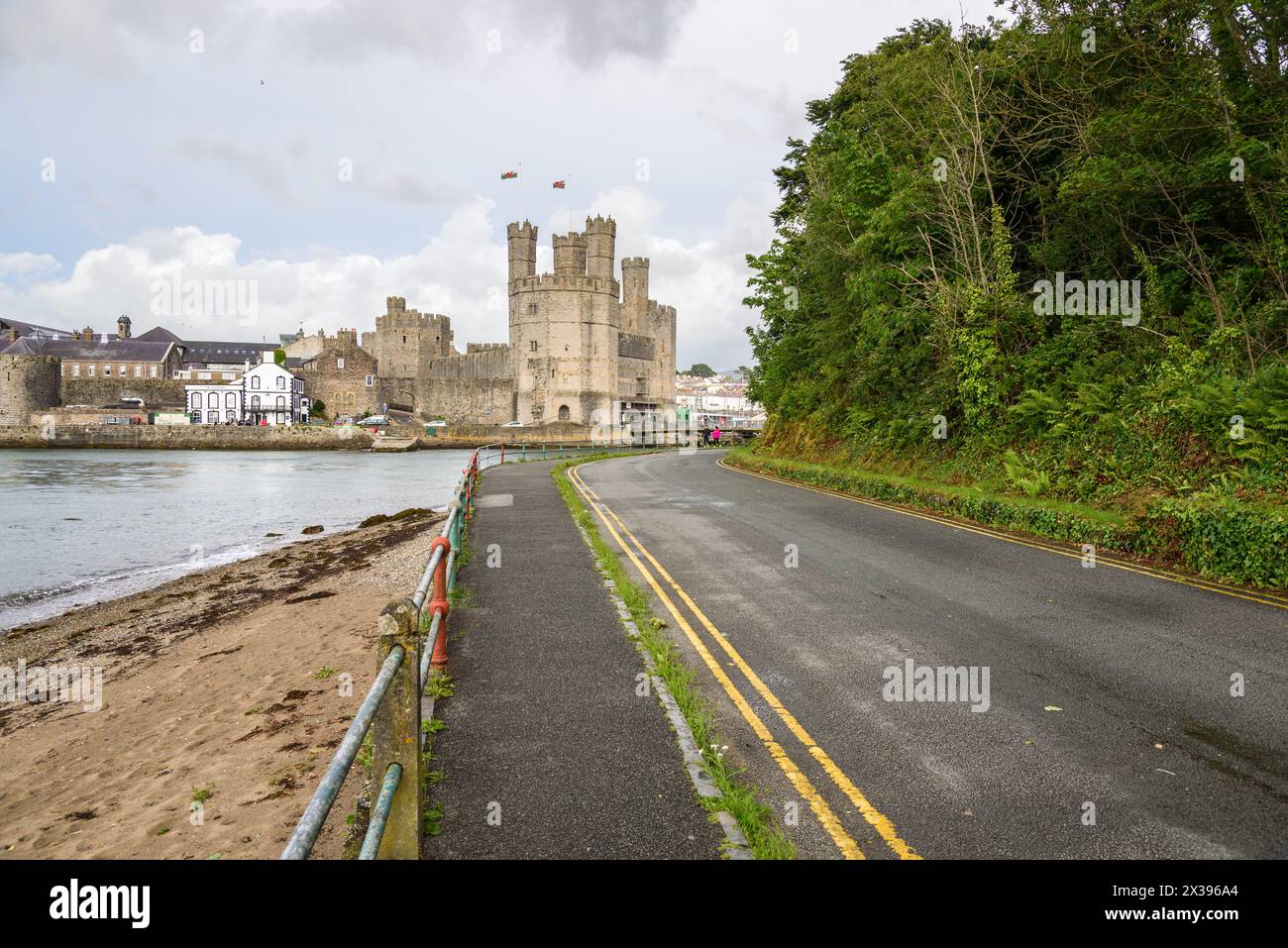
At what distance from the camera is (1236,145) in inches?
583

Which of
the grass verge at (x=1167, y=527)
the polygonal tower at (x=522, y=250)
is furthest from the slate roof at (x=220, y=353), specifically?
the grass verge at (x=1167, y=527)

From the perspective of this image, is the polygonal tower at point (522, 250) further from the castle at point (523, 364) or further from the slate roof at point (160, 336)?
the slate roof at point (160, 336)

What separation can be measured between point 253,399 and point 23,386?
2285 cm

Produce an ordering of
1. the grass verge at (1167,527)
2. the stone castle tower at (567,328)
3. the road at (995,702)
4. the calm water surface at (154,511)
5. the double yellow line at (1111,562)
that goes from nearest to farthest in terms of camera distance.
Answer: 1. the road at (995,702)
2. the double yellow line at (1111,562)
3. the grass verge at (1167,527)
4. the calm water surface at (154,511)
5. the stone castle tower at (567,328)

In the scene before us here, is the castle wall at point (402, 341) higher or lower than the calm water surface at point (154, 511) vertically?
higher

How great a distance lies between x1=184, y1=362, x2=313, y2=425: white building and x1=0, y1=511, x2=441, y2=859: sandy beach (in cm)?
8575

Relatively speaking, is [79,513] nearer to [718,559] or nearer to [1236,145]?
[718,559]

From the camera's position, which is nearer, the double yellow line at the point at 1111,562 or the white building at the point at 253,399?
the double yellow line at the point at 1111,562

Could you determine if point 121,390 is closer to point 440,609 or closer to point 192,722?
point 192,722

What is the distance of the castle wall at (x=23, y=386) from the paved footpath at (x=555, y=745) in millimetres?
99547

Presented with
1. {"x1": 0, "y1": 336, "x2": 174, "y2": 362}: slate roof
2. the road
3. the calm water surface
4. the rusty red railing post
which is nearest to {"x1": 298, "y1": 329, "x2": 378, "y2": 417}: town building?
{"x1": 0, "y1": 336, "x2": 174, "y2": 362}: slate roof

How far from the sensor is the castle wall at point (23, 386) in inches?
3302

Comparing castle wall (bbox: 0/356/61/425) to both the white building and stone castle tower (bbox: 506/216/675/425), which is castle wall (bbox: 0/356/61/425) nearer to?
the white building

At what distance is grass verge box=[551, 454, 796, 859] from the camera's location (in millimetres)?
4547
